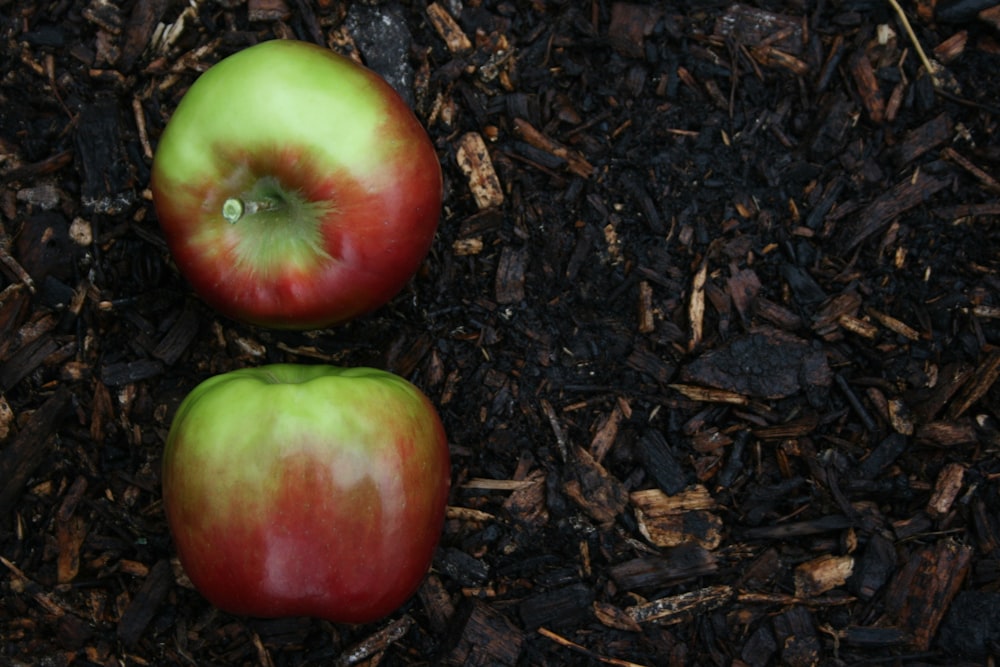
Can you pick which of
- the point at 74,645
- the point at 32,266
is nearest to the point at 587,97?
the point at 32,266

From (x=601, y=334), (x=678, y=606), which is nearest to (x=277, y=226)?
(x=601, y=334)

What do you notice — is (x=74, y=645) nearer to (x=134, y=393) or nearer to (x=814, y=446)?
(x=134, y=393)

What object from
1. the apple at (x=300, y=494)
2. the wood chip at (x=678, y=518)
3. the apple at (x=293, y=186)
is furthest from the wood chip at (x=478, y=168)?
the wood chip at (x=678, y=518)

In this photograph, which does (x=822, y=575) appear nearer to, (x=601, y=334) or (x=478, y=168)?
(x=601, y=334)

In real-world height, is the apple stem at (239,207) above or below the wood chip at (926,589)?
above

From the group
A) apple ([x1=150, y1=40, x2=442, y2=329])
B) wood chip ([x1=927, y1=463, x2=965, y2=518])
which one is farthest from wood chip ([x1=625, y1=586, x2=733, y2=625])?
apple ([x1=150, y1=40, x2=442, y2=329])

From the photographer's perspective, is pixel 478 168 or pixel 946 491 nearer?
pixel 946 491

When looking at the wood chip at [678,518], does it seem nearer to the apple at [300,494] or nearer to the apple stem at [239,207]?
the apple at [300,494]
